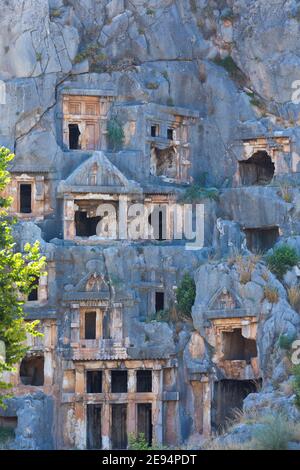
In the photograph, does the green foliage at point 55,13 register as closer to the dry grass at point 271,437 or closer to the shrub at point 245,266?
the shrub at point 245,266

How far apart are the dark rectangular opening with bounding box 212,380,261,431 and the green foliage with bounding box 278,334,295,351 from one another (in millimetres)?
2855

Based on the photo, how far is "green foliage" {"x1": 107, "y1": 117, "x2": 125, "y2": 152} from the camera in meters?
62.2

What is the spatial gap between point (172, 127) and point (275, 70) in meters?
5.25

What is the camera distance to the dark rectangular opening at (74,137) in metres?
62.8

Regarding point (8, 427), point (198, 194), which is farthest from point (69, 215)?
point (8, 427)

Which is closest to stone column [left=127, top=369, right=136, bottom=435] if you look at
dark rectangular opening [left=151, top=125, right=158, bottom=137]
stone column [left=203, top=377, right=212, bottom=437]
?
stone column [left=203, top=377, right=212, bottom=437]

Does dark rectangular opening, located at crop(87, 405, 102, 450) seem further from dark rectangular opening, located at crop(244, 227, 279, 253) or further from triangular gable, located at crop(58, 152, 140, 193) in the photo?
dark rectangular opening, located at crop(244, 227, 279, 253)

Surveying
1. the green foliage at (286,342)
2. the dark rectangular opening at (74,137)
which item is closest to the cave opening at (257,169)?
the dark rectangular opening at (74,137)

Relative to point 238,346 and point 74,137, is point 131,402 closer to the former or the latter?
point 238,346

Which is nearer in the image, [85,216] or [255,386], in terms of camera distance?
[255,386]

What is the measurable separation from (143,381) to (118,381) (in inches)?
45.3
